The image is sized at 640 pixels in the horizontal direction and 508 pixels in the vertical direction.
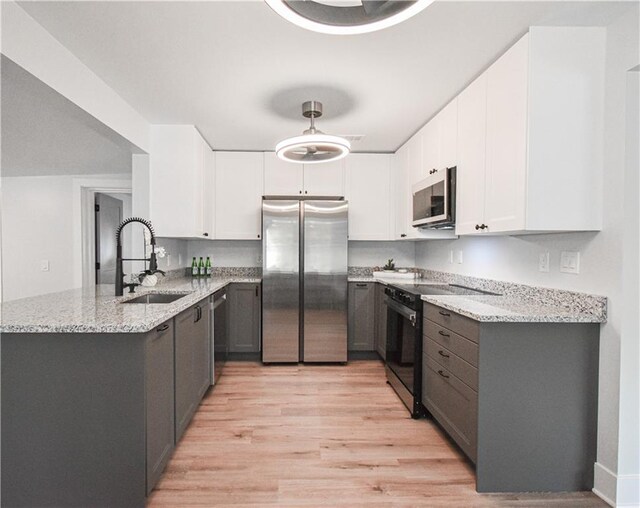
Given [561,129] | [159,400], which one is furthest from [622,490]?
[159,400]

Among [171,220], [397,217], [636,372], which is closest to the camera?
[636,372]

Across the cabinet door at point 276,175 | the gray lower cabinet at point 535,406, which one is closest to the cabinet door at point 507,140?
the gray lower cabinet at point 535,406

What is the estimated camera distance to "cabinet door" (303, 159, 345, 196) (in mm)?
4309

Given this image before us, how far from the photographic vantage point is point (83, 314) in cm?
187

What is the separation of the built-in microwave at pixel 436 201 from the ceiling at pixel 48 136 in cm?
252

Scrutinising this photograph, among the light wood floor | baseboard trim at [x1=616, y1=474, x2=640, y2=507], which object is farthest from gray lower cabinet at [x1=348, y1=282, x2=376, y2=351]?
baseboard trim at [x1=616, y1=474, x2=640, y2=507]

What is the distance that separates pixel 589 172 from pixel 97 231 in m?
5.33

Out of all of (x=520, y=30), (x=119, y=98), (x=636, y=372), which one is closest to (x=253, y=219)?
(x=119, y=98)

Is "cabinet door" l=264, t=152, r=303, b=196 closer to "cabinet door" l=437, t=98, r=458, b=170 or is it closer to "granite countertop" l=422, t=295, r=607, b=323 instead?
"cabinet door" l=437, t=98, r=458, b=170

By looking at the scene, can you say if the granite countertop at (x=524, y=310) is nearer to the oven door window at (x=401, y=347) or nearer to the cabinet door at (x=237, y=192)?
the oven door window at (x=401, y=347)

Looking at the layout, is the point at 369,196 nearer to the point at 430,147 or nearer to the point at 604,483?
the point at 430,147

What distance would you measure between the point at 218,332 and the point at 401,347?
1624 millimetres

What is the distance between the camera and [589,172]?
1.93 meters

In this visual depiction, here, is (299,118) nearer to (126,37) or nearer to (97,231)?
(126,37)
